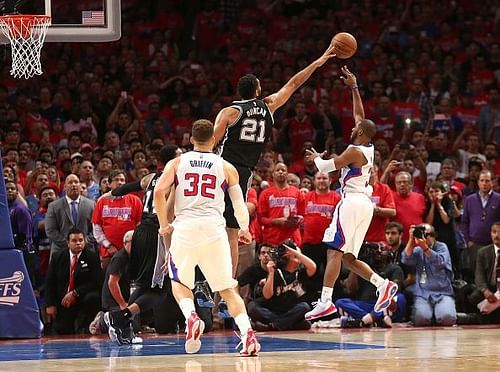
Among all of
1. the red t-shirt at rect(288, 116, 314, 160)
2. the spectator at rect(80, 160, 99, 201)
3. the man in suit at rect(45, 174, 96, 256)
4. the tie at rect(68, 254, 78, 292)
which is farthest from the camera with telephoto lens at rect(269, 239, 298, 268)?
the red t-shirt at rect(288, 116, 314, 160)

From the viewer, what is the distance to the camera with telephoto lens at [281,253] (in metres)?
13.8

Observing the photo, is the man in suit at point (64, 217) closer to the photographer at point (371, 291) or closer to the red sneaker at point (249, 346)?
the photographer at point (371, 291)

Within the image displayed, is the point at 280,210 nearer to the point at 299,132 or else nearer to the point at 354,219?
the point at 354,219

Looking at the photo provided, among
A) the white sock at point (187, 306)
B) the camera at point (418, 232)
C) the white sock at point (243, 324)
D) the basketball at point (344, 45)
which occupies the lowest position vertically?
the white sock at point (243, 324)

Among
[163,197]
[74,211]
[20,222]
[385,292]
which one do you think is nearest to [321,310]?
[385,292]

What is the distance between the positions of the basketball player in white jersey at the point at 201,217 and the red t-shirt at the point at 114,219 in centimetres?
437

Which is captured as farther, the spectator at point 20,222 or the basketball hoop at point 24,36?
the spectator at point 20,222

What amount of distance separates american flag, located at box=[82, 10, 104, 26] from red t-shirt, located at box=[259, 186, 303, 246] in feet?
13.7

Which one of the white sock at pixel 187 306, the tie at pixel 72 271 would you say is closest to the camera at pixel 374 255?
the tie at pixel 72 271

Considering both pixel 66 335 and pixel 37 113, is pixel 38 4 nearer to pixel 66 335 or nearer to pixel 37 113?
pixel 66 335

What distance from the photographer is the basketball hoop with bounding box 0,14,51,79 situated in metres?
11.3

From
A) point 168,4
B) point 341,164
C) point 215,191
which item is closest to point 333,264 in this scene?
point 341,164

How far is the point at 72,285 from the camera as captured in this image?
1397 cm

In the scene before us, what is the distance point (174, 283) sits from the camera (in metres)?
10.1
